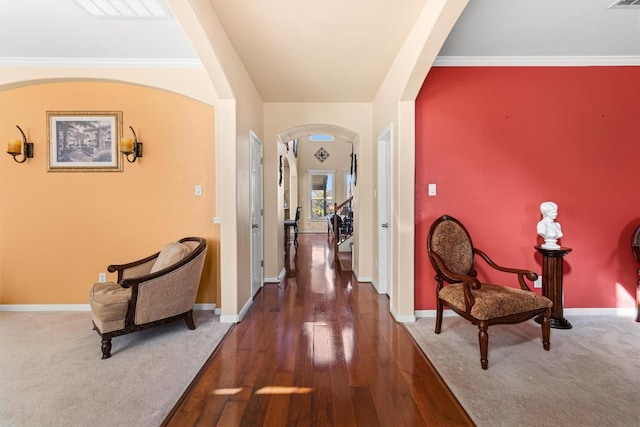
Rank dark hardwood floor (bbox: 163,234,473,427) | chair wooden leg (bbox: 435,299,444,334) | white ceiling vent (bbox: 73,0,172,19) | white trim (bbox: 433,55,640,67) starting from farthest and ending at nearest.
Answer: white trim (bbox: 433,55,640,67)
chair wooden leg (bbox: 435,299,444,334)
white ceiling vent (bbox: 73,0,172,19)
dark hardwood floor (bbox: 163,234,473,427)

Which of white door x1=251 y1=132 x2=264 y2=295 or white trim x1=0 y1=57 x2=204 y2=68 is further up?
white trim x1=0 y1=57 x2=204 y2=68

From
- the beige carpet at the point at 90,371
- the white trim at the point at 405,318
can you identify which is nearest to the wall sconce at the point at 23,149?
the beige carpet at the point at 90,371

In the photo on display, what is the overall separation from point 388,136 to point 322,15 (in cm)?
171

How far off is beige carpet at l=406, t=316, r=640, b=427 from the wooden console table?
0.13 metres

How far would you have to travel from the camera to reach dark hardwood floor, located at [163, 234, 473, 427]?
1.87 metres

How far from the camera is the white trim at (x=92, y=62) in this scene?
348 centimetres

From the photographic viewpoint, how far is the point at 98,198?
12.2 ft

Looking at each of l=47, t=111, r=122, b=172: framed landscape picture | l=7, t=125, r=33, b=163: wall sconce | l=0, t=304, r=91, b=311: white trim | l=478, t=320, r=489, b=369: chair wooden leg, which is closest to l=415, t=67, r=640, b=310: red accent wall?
l=478, t=320, r=489, b=369: chair wooden leg

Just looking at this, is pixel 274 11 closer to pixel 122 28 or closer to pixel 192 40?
pixel 192 40

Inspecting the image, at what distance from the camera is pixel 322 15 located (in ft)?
8.70

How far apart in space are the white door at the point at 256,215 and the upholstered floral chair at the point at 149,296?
995mm

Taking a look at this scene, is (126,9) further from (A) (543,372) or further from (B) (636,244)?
(B) (636,244)

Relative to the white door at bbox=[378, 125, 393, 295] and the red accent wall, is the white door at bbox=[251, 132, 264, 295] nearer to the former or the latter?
the white door at bbox=[378, 125, 393, 295]

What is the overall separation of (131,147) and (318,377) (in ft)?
10.1
